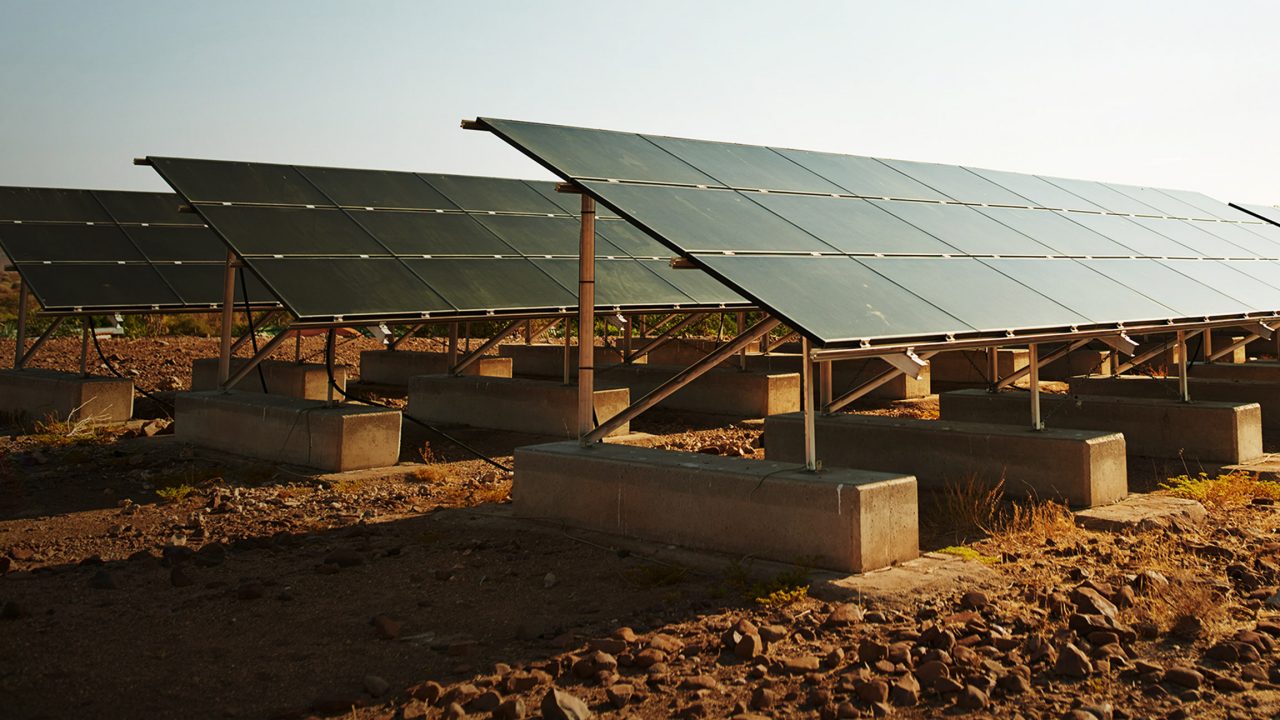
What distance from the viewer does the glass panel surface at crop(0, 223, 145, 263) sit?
20109 mm

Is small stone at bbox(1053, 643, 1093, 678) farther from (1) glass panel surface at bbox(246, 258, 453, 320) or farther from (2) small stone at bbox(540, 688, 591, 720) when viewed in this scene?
(1) glass panel surface at bbox(246, 258, 453, 320)

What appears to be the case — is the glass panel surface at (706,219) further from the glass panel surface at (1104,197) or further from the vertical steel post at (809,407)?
the glass panel surface at (1104,197)

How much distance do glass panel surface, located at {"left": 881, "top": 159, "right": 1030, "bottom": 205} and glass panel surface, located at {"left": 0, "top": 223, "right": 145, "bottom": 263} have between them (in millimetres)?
14109

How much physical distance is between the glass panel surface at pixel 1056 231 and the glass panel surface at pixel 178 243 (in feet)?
47.2

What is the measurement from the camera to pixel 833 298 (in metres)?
9.34

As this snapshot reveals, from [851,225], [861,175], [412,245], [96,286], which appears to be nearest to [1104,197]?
[861,175]

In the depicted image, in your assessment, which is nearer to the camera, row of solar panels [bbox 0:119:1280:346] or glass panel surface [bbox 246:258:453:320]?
row of solar panels [bbox 0:119:1280:346]

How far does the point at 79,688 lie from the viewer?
6.53 metres

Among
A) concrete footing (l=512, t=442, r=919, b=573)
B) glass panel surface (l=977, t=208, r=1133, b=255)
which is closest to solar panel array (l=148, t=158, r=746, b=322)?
concrete footing (l=512, t=442, r=919, b=573)

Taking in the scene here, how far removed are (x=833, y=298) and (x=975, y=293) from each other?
206cm

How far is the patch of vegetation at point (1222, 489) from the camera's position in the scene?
1168 cm

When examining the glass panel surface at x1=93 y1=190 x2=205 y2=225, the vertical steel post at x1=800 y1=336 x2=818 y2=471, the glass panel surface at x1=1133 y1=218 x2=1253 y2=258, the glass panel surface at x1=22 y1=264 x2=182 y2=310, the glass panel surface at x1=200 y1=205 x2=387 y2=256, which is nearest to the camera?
Answer: the vertical steel post at x1=800 y1=336 x2=818 y2=471

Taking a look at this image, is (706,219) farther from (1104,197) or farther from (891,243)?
(1104,197)

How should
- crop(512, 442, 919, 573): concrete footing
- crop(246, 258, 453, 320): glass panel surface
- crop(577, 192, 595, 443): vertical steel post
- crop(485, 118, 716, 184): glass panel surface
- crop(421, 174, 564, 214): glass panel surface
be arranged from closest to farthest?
crop(512, 442, 919, 573): concrete footing → crop(485, 118, 716, 184): glass panel surface → crop(577, 192, 595, 443): vertical steel post → crop(246, 258, 453, 320): glass panel surface → crop(421, 174, 564, 214): glass panel surface
